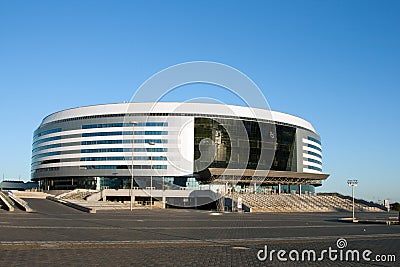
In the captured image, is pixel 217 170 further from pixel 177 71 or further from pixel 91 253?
pixel 91 253

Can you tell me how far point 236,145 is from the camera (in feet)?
348

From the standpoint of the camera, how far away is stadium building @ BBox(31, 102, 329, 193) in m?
→ 102

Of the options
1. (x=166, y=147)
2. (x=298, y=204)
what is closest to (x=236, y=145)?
(x=166, y=147)

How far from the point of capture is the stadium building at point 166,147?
10231cm

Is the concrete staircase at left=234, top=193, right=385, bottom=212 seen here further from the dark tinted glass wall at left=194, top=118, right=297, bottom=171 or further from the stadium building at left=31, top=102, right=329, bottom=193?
the dark tinted glass wall at left=194, top=118, right=297, bottom=171

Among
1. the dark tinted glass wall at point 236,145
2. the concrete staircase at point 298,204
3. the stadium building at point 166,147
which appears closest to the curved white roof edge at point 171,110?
the stadium building at point 166,147

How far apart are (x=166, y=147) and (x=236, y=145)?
16.0 m

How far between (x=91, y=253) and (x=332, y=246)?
31.5 feet

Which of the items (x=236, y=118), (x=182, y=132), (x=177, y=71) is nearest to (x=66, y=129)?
(x=182, y=132)

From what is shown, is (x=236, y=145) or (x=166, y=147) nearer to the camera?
(x=166, y=147)

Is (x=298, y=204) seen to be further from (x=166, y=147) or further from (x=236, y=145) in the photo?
(x=166, y=147)

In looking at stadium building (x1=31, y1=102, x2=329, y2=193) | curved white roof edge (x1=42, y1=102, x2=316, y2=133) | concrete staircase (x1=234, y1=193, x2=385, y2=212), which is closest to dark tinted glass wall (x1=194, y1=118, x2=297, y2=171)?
stadium building (x1=31, y1=102, x2=329, y2=193)

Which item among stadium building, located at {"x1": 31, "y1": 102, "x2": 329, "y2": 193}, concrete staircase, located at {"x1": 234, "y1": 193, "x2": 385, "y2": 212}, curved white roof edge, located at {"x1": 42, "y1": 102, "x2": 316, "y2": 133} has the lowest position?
concrete staircase, located at {"x1": 234, "y1": 193, "x2": 385, "y2": 212}

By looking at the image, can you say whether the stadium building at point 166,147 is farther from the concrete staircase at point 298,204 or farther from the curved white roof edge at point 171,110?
the concrete staircase at point 298,204
